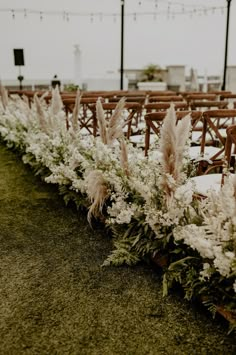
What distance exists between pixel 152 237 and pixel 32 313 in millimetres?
833

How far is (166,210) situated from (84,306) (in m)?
0.64

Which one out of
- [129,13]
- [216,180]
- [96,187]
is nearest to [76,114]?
[96,187]

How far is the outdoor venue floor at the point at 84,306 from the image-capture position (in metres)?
1.76

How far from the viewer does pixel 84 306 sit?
6.69 feet

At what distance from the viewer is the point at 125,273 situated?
2.37 metres

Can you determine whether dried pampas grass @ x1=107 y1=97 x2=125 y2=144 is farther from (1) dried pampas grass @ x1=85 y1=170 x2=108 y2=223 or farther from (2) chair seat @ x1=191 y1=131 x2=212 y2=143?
(2) chair seat @ x1=191 y1=131 x2=212 y2=143

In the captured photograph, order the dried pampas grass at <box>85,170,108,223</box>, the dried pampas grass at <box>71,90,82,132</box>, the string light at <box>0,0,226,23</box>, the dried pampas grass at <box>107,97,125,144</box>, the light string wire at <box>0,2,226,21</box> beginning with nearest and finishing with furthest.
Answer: the dried pampas grass at <box>85,170,108,223</box>
the dried pampas grass at <box>107,97,125,144</box>
the dried pampas grass at <box>71,90,82,132</box>
the string light at <box>0,0,226,23</box>
the light string wire at <box>0,2,226,21</box>

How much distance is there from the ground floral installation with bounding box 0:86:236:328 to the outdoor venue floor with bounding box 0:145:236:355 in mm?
101

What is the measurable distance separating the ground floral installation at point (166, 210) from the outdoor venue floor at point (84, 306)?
0.10 meters

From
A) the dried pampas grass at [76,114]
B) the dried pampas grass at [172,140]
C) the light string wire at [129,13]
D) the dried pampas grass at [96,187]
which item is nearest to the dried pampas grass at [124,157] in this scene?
the dried pampas grass at [96,187]

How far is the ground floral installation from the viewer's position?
177cm

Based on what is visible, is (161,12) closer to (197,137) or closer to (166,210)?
(197,137)

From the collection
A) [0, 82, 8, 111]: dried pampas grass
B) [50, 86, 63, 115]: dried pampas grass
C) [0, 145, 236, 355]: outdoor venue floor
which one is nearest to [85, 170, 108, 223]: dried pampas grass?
[0, 145, 236, 355]: outdoor venue floor

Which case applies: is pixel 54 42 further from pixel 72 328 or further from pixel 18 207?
pixel 72 328
